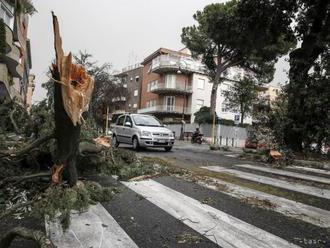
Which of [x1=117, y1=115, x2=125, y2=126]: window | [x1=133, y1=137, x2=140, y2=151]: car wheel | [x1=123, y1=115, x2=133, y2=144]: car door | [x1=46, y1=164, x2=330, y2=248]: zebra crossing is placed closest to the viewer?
[x1=46, y1=164, x2=330, y2=248]: zebra crossing

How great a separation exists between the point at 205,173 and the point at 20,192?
4222mm

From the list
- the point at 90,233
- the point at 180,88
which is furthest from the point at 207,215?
the point at 180,88

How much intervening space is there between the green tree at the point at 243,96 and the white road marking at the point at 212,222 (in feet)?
122

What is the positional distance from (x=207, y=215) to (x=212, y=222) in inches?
11.6

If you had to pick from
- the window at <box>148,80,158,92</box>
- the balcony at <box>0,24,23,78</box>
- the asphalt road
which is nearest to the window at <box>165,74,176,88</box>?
the window at <box>148,80,158,92</box>

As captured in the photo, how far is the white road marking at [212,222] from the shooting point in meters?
3.75

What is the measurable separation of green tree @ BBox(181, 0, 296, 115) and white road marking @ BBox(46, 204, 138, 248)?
14.2 m

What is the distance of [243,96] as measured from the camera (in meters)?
43.5

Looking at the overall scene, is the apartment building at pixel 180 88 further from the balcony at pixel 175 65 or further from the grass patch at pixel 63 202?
the grass patch at pixel 63 202

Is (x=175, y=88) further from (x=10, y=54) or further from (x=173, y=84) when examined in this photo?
(x=10, y=54)

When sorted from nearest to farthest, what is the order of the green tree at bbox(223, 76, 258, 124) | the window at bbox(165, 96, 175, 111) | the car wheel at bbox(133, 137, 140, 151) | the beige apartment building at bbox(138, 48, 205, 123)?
the car wheel at bbox(133, 137, 140, 151), the green tree at bbox(223, 76, 258, 124), the beige apartment building at bbox(138, 48, 205, 123), the window at bbox(165, 96, 175, 111)

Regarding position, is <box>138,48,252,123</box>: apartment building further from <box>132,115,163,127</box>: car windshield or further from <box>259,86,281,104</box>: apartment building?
<box>132,115,163,127</box>: car windshield

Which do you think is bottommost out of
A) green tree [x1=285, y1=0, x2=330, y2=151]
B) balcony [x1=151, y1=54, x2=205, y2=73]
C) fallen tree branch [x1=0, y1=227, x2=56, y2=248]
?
fallen tree branch [x1=0, y1=227, x2=56, y2=248]

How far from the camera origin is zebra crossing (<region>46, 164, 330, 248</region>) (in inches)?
145
